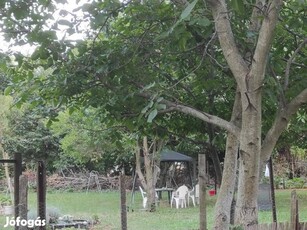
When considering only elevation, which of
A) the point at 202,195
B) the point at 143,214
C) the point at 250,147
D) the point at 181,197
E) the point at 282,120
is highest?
the point at 282,120

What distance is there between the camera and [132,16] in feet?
12.6

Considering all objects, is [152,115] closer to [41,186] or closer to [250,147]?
[250,147]

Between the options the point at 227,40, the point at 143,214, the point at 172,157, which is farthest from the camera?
the point at 172,157

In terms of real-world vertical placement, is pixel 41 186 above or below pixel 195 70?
below

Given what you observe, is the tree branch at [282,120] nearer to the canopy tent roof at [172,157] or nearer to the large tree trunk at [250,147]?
the large tree trunk at [250,147]

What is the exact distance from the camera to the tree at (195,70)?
9.46 ft

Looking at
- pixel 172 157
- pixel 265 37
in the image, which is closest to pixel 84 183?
pixel 172 157

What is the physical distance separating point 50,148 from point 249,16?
19065 mm

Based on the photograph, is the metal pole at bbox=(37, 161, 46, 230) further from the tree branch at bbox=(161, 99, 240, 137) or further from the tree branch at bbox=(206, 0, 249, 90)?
the tree branch at bbox=(206, 0, 249, 90)

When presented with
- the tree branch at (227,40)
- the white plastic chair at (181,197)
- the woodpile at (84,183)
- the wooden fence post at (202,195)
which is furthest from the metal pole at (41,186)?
the woodpile at (84,183)

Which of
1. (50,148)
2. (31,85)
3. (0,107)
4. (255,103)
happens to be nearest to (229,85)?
(255,103)

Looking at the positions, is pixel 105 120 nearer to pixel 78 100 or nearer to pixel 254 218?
pixel 78 100

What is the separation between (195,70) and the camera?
380 cm

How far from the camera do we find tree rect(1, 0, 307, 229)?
2.88 metres
